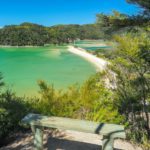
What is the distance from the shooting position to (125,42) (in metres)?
6.26

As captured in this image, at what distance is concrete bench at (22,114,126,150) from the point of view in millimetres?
4273

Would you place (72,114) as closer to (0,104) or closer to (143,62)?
(0,104)

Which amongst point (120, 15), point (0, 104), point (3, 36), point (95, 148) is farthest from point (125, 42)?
point (3, 36)

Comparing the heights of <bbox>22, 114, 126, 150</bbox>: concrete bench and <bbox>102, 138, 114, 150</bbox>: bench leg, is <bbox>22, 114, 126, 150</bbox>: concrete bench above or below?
above

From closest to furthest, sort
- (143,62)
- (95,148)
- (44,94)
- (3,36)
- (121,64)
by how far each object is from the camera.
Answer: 1. (95,148)
2. (143,62)
3. (121,64)
4. (44,94)
5. (3,36)

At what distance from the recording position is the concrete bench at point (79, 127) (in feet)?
14.0

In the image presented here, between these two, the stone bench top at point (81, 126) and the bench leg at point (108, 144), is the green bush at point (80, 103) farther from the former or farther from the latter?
the bench leg at point (108, 144)

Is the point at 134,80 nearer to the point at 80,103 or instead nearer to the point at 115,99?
the point at 115,99

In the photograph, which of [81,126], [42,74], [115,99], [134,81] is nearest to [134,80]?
[134,81]

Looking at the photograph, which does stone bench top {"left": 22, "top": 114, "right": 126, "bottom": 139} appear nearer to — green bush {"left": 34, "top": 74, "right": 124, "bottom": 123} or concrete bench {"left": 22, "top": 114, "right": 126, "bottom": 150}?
concrete bench {"left": 22, "top": 114, "right": 126, "bottom": 150}

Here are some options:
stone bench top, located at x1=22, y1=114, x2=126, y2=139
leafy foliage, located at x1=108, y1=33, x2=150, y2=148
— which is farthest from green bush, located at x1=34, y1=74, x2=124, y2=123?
stone bench top, located at x1=22, y1=114, x2=126, y2=139

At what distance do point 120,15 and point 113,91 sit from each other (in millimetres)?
2921

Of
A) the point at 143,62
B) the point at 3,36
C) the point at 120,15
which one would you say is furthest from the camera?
the point at 3,36

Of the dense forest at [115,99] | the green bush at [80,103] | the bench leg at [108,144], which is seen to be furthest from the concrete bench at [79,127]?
the green bush at [80,103]
